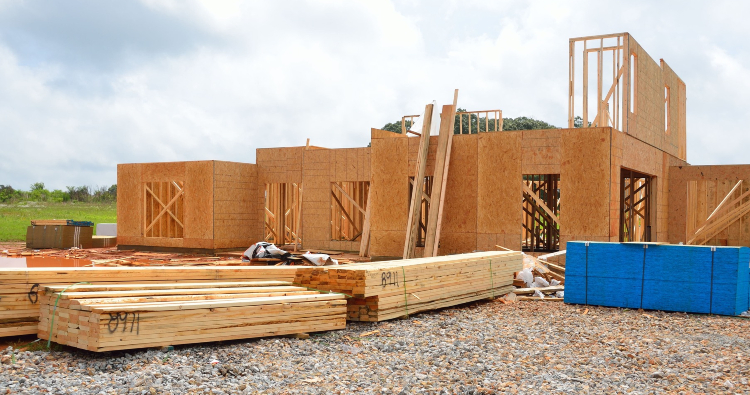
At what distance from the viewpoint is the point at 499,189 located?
612 inches

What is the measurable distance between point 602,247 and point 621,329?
2211mm

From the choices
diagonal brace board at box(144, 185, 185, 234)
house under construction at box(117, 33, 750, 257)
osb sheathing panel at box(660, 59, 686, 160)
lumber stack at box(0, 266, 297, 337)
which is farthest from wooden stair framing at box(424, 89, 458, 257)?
diagonal brace board at box(144, 185, 185, 234)

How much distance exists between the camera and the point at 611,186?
569 inches

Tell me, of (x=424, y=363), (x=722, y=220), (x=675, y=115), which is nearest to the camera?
(x=424, y=363)

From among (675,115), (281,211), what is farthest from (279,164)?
(675,115)

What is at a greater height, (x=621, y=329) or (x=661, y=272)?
(x=661, y=272)

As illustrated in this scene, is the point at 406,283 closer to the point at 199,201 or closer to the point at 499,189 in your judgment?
the point at 499,189

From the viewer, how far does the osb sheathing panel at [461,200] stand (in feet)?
52.1

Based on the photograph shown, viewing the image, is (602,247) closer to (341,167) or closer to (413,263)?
(413,263)

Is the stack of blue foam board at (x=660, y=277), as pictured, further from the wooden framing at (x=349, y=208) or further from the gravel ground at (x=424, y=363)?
the wooden framing at (x=349, y=208)

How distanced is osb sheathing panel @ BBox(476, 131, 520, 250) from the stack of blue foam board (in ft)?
14.0

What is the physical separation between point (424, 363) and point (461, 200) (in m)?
9.39

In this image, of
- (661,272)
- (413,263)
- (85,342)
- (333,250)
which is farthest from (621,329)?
(333,250)

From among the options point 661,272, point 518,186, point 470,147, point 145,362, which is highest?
point 470,147
